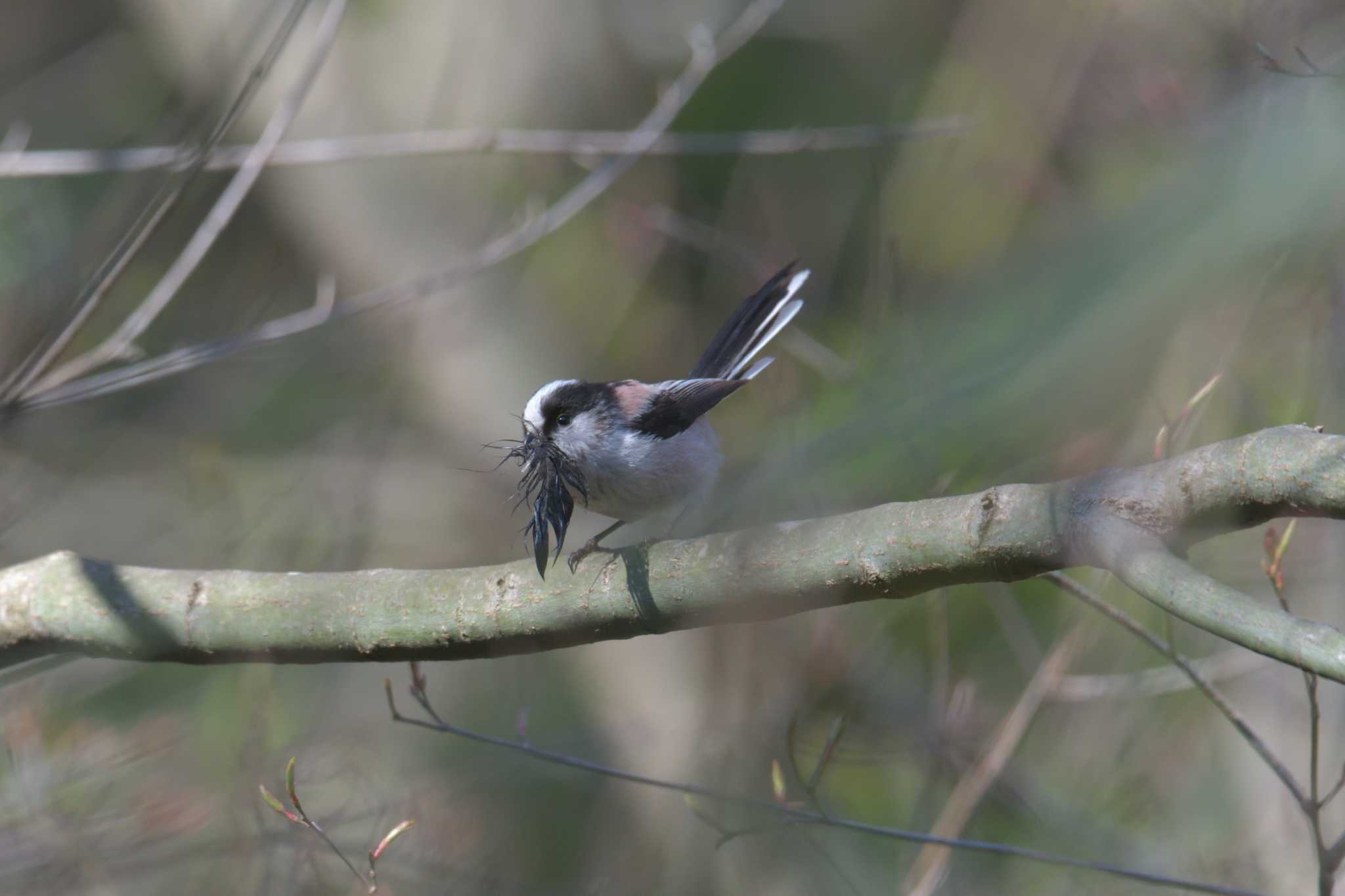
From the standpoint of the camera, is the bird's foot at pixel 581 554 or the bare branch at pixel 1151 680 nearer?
the bird's foot at pixel 581 554

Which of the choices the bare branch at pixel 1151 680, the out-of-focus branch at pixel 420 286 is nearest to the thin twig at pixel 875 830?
the out-of-focus branch at pixel 420 286

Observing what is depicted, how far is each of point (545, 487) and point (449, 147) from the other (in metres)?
1.82

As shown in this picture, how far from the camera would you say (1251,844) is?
12.0ft

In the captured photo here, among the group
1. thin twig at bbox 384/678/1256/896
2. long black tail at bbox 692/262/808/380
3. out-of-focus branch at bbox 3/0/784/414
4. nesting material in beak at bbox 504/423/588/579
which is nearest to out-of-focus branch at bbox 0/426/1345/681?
nesting material in beak at bbox 504/423/588/579

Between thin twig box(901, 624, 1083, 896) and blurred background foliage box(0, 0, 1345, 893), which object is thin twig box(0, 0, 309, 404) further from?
thin twig box(901, 624, 1083, 896)

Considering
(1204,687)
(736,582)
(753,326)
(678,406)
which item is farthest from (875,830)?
(753,326)

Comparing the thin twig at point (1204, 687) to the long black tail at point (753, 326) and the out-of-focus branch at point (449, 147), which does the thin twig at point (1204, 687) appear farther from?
the out-of-focus branch at point (449, 147)

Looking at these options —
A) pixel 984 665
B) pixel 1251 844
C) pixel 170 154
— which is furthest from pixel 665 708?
pixel 170 154

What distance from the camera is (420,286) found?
367 cm

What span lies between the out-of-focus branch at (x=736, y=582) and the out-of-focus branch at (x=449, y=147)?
1193mm

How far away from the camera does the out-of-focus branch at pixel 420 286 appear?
2.80 meters

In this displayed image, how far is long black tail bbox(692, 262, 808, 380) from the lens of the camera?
3424 mm

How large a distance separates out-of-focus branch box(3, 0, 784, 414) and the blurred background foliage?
0.31 metres

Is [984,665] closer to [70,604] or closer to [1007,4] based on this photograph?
[1007,4]
